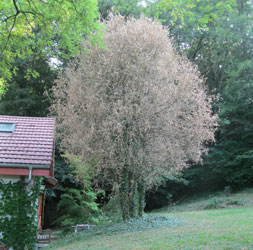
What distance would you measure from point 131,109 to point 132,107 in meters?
0.21

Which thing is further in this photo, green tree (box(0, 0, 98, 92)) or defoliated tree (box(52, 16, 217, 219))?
defoliated tree (box(52, 16, 217, 219))

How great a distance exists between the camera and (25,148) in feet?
30.5

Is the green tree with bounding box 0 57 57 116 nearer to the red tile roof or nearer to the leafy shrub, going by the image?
the leafy shrub

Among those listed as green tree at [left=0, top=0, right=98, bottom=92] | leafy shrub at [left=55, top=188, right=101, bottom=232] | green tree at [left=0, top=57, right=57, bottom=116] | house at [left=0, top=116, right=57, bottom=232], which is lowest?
leafy shrub at [left=55, top=188, right=101, bottom=232]

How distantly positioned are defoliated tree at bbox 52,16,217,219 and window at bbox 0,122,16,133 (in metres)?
1.86

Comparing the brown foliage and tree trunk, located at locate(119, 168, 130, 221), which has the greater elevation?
the brown foliage

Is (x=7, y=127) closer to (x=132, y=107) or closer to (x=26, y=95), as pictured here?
(x=132, y=107)

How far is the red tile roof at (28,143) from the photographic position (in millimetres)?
8523

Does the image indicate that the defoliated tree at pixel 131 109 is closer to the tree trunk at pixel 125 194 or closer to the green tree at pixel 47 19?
the tree trunk at pixel 125 194

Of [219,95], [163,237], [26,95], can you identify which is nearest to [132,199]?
[163,237]

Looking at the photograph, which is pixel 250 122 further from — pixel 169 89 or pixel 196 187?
pixel 169 89

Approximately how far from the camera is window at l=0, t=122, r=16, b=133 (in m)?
10.5

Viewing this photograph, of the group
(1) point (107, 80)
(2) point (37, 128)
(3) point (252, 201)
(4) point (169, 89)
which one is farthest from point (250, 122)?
(2) point (37, 128)

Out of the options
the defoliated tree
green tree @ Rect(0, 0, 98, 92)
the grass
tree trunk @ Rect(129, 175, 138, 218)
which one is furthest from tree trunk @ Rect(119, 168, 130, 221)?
green tree @ Rect(0, 0, 98, 92)
